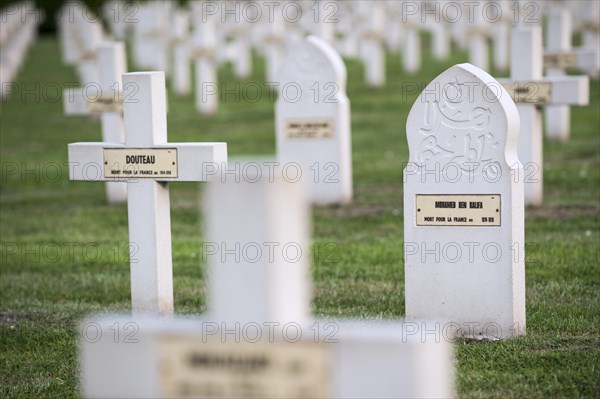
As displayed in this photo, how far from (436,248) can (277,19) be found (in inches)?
694

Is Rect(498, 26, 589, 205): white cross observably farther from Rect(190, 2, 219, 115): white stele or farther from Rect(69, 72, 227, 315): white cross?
Rect(190, 2, 219, 115): white stele

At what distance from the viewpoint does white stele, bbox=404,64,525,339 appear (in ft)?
21.9

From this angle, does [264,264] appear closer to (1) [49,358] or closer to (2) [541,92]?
(1) [49,358]

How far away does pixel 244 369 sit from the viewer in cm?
346

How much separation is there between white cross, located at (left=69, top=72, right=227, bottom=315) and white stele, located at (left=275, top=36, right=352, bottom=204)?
4861 millimetres

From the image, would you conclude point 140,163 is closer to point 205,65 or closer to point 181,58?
point 205,65

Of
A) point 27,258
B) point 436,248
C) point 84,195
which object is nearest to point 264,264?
point 436,248

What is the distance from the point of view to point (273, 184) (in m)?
3.19

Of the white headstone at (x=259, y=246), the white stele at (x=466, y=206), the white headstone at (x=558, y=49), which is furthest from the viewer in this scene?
the white headstone at (x=558, y=49)

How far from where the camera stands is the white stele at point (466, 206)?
6.66 metres

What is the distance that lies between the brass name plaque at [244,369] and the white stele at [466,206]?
3.41 metres

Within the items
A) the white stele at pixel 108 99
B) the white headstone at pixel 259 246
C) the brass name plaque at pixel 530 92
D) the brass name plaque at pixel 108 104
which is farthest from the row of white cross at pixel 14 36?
the white headstone at pixel 259 246

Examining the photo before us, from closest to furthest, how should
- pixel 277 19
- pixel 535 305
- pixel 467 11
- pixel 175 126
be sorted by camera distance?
pixel 535 305, pixel 175 126, pixel 277 19, pixel 467 11

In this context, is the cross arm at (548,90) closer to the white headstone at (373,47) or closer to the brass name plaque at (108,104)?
the brass name plaque at (108,104)
